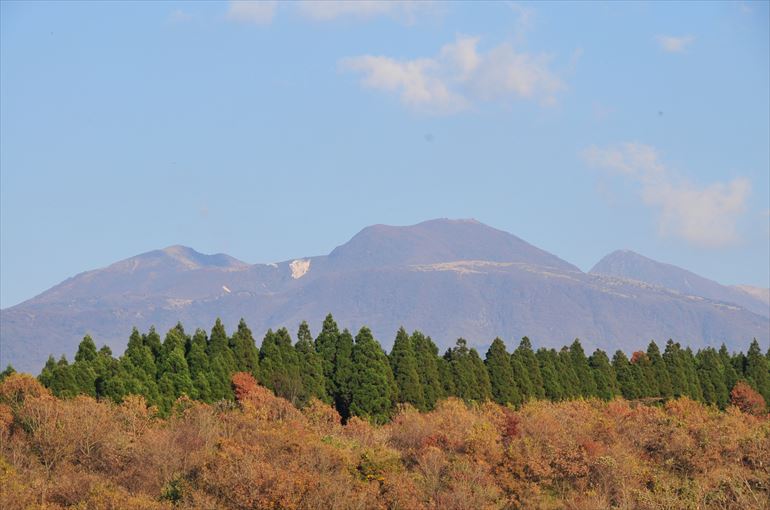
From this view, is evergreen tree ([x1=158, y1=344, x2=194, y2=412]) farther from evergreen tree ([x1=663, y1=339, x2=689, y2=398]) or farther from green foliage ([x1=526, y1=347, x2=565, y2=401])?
evergreen tree ([x1=663, y1=339, x2=689, y2=398])

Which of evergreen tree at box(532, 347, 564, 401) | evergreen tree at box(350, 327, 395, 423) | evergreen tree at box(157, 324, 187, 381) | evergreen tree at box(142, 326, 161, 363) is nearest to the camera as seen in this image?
evergreen tree at box(157, 324, 187, 381)

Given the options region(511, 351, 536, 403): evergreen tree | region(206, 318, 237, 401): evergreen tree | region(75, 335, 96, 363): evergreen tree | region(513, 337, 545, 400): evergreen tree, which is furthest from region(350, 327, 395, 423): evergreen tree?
region(75, 335, 96, 363): evergreen tree

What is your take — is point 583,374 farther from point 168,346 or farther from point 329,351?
point 168,346

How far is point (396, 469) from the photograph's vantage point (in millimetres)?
52594

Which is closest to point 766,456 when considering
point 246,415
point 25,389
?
point 246,415

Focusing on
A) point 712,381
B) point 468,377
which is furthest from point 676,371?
point 468,377

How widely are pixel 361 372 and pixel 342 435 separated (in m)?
11.1

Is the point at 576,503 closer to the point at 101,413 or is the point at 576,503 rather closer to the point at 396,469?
the point at 396,469

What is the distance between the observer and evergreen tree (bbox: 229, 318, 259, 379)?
75.7 m

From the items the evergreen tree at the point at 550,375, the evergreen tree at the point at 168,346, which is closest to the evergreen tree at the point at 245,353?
the evergreen tree at the point at 168,346

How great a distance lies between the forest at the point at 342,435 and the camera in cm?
4838

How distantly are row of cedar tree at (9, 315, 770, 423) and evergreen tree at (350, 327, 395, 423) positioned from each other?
0.20 feet

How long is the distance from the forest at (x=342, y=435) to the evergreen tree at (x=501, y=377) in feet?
0.36

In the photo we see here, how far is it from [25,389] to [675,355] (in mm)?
55123
